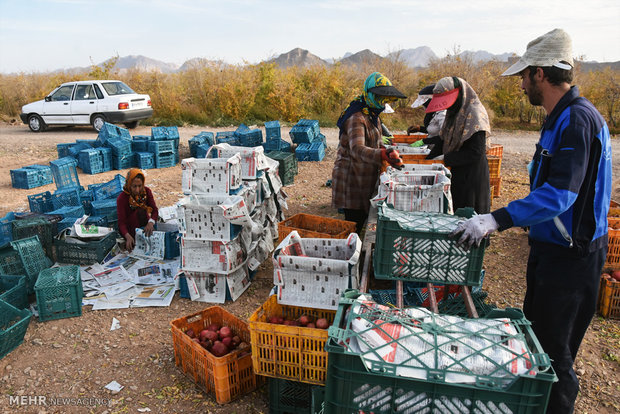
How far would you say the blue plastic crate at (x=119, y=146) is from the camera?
10141 millimetres

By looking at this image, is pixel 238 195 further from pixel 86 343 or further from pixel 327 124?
pixel 327 124

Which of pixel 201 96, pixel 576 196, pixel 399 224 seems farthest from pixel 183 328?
pixel 201 96

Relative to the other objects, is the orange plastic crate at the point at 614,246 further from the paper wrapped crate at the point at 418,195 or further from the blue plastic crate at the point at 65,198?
the blue plastic crate at the point at 65,198

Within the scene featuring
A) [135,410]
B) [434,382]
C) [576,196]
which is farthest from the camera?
[135,410]

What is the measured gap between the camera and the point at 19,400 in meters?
3.35

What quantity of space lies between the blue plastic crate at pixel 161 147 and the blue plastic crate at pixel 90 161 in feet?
3.85

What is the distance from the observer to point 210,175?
4730 mm

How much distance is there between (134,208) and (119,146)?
513cm

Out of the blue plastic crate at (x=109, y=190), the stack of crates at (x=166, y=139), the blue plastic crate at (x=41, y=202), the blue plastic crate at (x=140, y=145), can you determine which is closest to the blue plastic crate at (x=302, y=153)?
the stack of crates at (x=166, y=139)

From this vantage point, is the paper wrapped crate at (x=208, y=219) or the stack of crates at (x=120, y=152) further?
the stack of crates at (x=120, y=152)

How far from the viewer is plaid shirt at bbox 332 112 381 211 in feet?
14.7

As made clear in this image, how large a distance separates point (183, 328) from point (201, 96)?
16238mm

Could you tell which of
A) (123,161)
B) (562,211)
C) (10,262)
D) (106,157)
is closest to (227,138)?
(123,161)

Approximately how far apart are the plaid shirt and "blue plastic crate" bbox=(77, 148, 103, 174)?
720 cm
